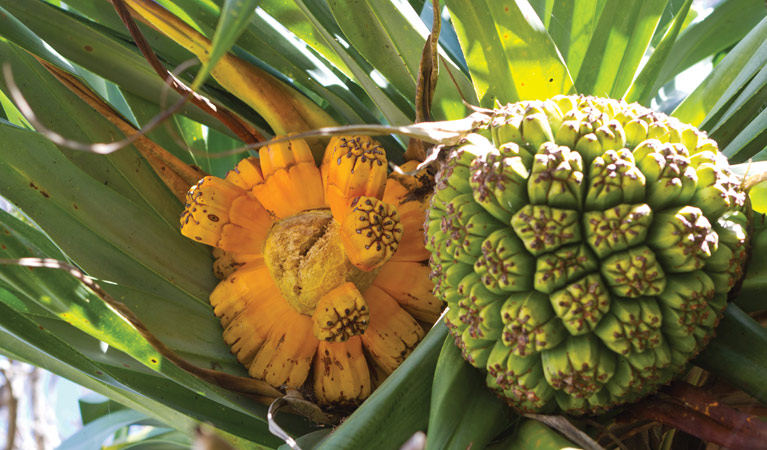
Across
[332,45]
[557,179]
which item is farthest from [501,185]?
[332,45]

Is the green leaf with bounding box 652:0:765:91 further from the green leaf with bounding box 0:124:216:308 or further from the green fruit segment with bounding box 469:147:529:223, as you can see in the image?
the green leaf with bounding box 0:124:216:308

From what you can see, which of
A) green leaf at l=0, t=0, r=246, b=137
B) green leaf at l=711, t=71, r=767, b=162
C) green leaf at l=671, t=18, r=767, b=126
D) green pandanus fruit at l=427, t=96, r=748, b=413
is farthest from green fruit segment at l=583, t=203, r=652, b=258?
green leaf at l=0, t=0, r=246, b=137

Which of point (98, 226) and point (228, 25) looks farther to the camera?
point (98, 226)

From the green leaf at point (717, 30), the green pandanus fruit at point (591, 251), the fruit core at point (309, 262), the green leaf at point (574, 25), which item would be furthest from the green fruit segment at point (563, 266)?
the green leaf at point (717, 30)

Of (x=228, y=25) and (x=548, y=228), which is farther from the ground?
(x=228, y=25)

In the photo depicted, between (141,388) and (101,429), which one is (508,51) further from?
(101,429)

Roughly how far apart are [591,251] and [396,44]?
0.41m

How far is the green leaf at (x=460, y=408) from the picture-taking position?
715mm

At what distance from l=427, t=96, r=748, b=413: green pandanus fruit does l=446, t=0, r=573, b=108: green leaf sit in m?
0.15

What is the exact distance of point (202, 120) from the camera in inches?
43.7

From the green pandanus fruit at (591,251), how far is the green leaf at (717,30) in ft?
2.47

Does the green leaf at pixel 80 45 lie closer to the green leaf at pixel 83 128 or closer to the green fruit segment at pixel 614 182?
the green leaf at pixel 83 128

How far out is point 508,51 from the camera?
2.85 feet

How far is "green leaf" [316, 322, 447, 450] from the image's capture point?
731 mm
